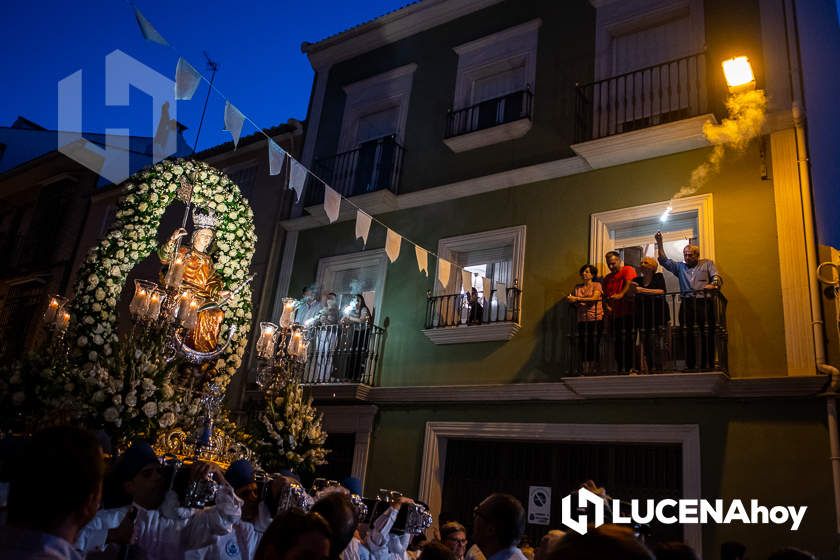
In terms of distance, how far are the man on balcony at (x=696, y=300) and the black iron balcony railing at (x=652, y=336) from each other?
0.01m

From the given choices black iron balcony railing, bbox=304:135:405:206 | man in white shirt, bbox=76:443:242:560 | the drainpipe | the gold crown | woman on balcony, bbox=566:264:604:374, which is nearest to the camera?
man in white shirt, bbox=76:443:242:560

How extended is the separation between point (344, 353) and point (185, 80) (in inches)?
195

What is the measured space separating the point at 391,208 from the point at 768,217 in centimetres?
566

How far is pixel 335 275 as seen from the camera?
12.1 meters

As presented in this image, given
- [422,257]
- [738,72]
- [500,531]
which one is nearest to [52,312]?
[422,257]

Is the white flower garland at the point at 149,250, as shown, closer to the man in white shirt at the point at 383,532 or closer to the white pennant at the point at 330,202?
the white pennant at the point at 330,202

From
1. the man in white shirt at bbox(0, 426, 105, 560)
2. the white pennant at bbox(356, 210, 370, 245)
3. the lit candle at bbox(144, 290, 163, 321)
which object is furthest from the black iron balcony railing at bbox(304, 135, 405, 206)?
the man in white shirt at bbox(0, 426, 105, 560)

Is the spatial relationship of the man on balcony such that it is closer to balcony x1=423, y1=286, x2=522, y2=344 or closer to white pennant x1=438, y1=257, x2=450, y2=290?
balcony x1=423, y1=286, x2=522, y2=344

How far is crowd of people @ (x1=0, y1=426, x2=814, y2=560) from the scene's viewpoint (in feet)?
5.86

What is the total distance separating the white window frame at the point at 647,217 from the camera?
27.8ft

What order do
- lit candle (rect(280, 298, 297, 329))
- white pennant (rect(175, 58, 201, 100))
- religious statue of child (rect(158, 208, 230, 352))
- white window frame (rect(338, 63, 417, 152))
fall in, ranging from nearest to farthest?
white pennant (rect(175, 58, 201, 100)), lit candle (rect(280, 298, 297, 329)), religious statue of child (rect(158, 208, 230, 352)), white window frame (rect(338, 63, 417, 152))

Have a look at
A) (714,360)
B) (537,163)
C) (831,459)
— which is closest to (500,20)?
(537,163)
